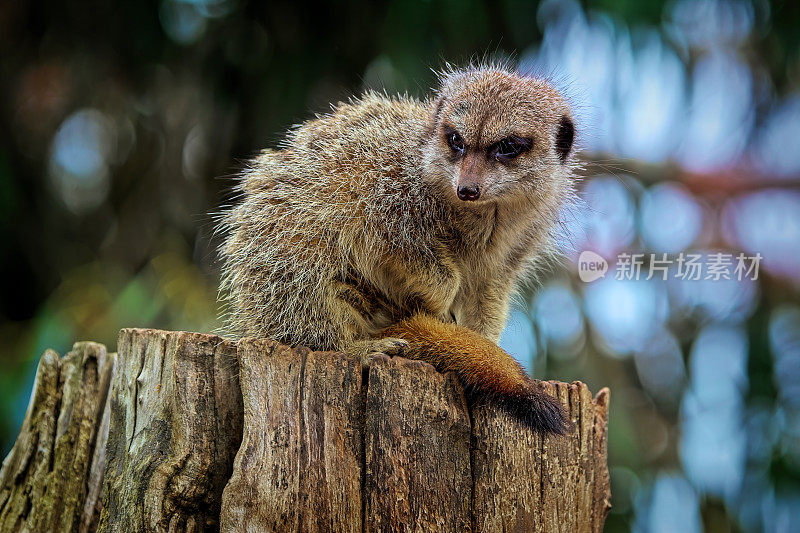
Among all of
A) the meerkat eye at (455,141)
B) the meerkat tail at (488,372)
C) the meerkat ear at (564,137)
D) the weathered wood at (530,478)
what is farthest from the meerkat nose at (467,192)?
the weathered wood at (530,478)

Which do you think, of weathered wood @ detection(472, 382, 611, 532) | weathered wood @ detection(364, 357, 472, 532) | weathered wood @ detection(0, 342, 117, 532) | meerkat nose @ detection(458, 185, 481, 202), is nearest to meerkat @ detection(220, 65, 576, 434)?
meerkat nose @ detection(458, 185, 481, 202)

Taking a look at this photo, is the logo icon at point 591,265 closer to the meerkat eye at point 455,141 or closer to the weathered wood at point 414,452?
the meerkat eye at point 455,141

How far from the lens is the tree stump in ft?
7.15

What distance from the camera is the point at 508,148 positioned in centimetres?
283

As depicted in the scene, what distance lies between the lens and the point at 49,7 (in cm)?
619

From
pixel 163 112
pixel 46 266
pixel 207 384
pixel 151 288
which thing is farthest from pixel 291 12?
pixel 207 384

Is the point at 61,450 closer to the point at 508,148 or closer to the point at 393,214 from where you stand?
the point at 393,214

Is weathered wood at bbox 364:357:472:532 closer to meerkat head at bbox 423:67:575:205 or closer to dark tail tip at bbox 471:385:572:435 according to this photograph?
dark tail tip at bbox 471:385:572:435

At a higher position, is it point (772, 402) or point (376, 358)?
point (772, 402)

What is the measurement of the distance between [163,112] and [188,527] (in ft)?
15.5

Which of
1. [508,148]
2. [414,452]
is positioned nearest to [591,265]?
[508,148]

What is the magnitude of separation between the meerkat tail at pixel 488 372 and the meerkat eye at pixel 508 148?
684mm

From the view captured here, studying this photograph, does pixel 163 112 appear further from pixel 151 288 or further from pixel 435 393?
pixel 435 393

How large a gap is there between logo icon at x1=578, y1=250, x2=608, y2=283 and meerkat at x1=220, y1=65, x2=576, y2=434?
1.60 meters
